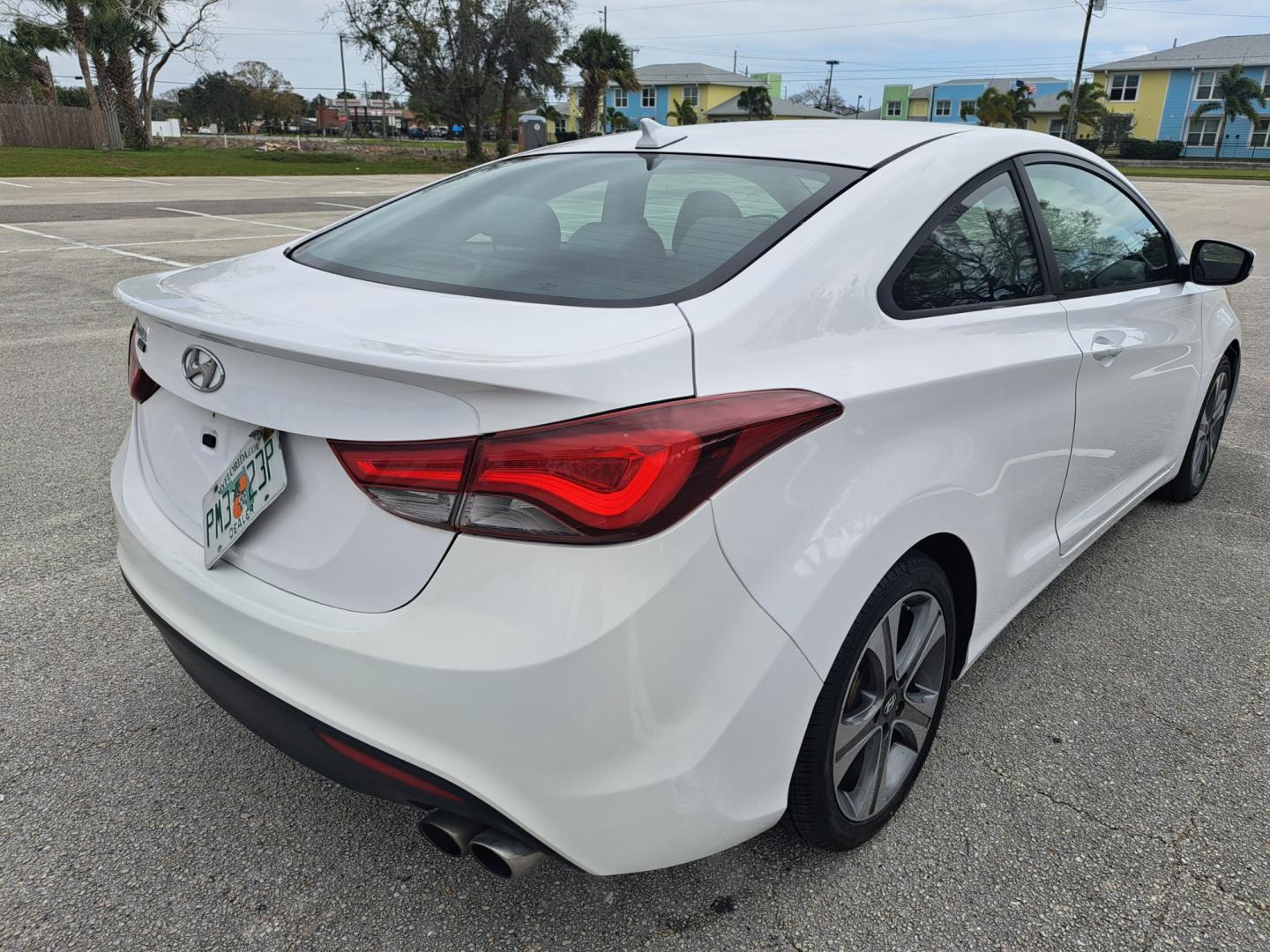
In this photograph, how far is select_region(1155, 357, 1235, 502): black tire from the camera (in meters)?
3.93

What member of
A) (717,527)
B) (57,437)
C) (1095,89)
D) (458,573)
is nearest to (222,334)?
(458,573)

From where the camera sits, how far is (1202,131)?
6731cm

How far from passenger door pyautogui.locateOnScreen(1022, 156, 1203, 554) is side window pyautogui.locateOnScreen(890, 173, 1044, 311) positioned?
152 millimetres

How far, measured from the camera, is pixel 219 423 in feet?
5.90

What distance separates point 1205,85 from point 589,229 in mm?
80778

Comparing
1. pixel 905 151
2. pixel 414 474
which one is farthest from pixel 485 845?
pixel 905 151

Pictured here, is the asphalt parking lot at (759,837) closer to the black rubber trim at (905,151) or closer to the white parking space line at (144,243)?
the black rubber trim at (905,151)

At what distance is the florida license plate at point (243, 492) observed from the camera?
5.45ft

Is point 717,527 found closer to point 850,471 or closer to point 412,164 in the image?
point 850,471

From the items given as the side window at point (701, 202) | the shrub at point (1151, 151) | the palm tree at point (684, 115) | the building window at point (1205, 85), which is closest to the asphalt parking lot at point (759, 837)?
the side window at point (701, 202)

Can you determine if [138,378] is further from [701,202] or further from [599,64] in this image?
[599,64]

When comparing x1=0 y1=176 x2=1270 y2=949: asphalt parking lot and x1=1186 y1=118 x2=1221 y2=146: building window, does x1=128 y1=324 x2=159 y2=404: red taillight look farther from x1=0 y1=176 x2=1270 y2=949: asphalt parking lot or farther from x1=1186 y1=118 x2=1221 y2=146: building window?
x1=1186 y1=118 x2=1221 y2=146: building window

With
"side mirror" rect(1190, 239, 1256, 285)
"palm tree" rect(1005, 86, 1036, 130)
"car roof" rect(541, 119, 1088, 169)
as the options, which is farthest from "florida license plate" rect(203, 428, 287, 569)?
"palm tree" rect(1005, 86, 1036, 130)

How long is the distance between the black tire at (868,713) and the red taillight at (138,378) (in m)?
1.55
